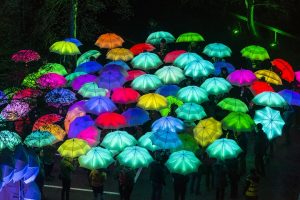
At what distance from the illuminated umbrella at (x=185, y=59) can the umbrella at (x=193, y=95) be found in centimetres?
268

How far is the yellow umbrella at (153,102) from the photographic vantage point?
63.4 feet

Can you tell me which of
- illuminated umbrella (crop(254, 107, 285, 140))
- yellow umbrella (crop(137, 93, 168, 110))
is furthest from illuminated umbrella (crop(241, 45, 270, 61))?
yellow umbrella (crop(137, 93, 168, 110))

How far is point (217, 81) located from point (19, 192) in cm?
878

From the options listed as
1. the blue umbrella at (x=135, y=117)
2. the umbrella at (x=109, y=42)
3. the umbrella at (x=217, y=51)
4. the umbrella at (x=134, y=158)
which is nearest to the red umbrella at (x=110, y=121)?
the blue umbrella at (x=135, y=117)

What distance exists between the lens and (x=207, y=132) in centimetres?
1741

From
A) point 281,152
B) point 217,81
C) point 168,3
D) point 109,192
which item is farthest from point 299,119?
point 168,3

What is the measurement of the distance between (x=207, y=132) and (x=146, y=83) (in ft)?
13.9

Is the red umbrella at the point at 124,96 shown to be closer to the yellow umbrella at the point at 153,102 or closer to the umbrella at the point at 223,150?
the yellow umbrella at the point at 153,102

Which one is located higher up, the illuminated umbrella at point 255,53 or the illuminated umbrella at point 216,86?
the illuminated umbrella at point 255,53

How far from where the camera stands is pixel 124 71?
2150 cm

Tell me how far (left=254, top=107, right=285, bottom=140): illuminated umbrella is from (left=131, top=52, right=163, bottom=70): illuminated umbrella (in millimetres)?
5543

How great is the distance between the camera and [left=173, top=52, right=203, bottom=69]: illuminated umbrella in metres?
22.5

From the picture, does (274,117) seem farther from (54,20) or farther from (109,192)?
(54,20)

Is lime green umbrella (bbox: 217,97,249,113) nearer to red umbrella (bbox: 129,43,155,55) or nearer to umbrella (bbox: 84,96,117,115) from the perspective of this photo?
umbrella (bbox: 84,96,117,115)
